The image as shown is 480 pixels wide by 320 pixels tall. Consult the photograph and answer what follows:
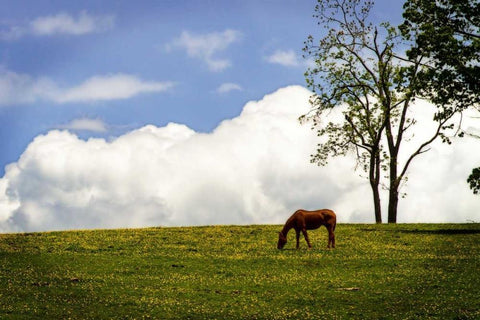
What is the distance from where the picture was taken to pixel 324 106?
63219mm

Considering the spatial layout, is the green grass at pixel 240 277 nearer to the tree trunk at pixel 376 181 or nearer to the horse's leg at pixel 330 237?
the horse's leg at pixel 330 237

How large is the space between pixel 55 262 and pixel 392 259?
18.5m

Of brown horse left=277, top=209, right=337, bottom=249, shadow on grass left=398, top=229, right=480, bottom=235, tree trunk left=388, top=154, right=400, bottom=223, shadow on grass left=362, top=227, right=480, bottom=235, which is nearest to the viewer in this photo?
brown horse left=277, top=209, right=337, bottom=249

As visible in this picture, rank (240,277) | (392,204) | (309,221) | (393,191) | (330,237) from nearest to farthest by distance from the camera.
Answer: (240,277), (309,221), (330,237), (393,191), (392,204)

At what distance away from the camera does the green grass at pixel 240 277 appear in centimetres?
2303

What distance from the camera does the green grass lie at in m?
23.0

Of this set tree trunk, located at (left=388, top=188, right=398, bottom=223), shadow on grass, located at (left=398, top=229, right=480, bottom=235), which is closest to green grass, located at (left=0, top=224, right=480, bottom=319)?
shadow on grass, located at (left=398, top=229, right=480, bottom=235)

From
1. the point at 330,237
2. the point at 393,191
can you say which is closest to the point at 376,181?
the point at 393,191

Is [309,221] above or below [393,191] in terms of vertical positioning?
below

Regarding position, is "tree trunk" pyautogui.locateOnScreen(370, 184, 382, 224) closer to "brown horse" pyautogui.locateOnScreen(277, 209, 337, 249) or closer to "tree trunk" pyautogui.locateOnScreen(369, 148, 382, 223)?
"tree trunk" pyautogui.locateOnScreen(369, 148, 382, 223)

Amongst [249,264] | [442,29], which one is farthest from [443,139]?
[249,264]

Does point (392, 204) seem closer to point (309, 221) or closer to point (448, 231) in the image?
point (448, 231)

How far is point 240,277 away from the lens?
29.3 meters

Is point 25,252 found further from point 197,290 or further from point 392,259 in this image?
point 392,259
